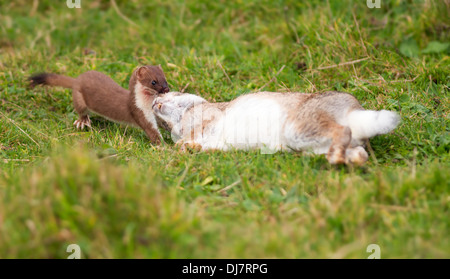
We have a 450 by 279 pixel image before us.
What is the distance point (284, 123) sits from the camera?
411cm

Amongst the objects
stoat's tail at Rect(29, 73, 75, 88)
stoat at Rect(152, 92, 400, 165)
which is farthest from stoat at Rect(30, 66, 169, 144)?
stoat at Rect(152, 92, 400, 165)

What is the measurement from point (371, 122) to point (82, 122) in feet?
10.5

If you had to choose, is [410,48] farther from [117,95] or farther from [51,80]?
[51,80]

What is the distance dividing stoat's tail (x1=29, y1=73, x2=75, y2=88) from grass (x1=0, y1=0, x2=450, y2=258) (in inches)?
10.5

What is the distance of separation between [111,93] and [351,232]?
352 cm

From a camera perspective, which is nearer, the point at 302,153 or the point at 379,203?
the point at 379,203

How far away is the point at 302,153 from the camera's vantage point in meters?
4.04

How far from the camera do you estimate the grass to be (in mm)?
2811

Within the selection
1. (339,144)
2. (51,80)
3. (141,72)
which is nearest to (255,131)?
(339,144)

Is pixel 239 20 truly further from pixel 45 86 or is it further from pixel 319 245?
pixel 319 245

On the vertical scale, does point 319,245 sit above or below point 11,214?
below

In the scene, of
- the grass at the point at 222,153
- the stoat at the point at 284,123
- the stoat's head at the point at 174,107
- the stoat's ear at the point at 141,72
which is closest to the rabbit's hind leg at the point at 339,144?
the stoat at the point at 284,123
